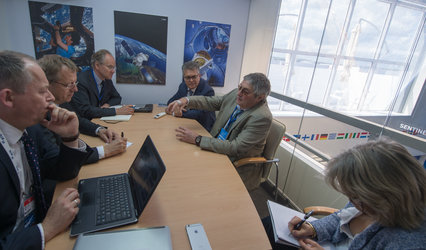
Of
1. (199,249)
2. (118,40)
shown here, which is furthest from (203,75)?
(199,249)

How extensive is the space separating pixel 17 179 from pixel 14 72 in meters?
0.42

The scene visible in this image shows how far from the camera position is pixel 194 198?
1.08 metres

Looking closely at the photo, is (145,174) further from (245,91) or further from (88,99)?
(88,99)

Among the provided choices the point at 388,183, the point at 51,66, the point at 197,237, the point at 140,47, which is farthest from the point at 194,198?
the point at 140,47

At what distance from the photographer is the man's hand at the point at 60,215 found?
31.0 inches

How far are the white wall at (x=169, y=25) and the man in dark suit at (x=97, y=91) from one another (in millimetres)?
523

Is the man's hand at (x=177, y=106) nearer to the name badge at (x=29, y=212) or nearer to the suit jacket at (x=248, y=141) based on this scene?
the suit jacket at (x=248, y=141)

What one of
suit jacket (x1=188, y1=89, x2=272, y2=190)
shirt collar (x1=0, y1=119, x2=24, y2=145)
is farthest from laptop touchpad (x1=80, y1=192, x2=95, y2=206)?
suit jacket (x1=188, y1=89, x2=272, y2=190)

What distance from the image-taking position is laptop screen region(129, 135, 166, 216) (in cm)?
81

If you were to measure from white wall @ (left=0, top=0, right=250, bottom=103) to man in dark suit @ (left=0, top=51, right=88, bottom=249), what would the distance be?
2276 mm

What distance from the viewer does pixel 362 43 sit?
6.00 ft

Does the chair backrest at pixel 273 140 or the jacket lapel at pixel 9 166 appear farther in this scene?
the chair backrest at pixel 273 140

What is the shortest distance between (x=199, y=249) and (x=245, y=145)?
102cm

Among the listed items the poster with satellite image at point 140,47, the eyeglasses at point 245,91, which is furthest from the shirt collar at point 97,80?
the eyeglasses at point 245,91
